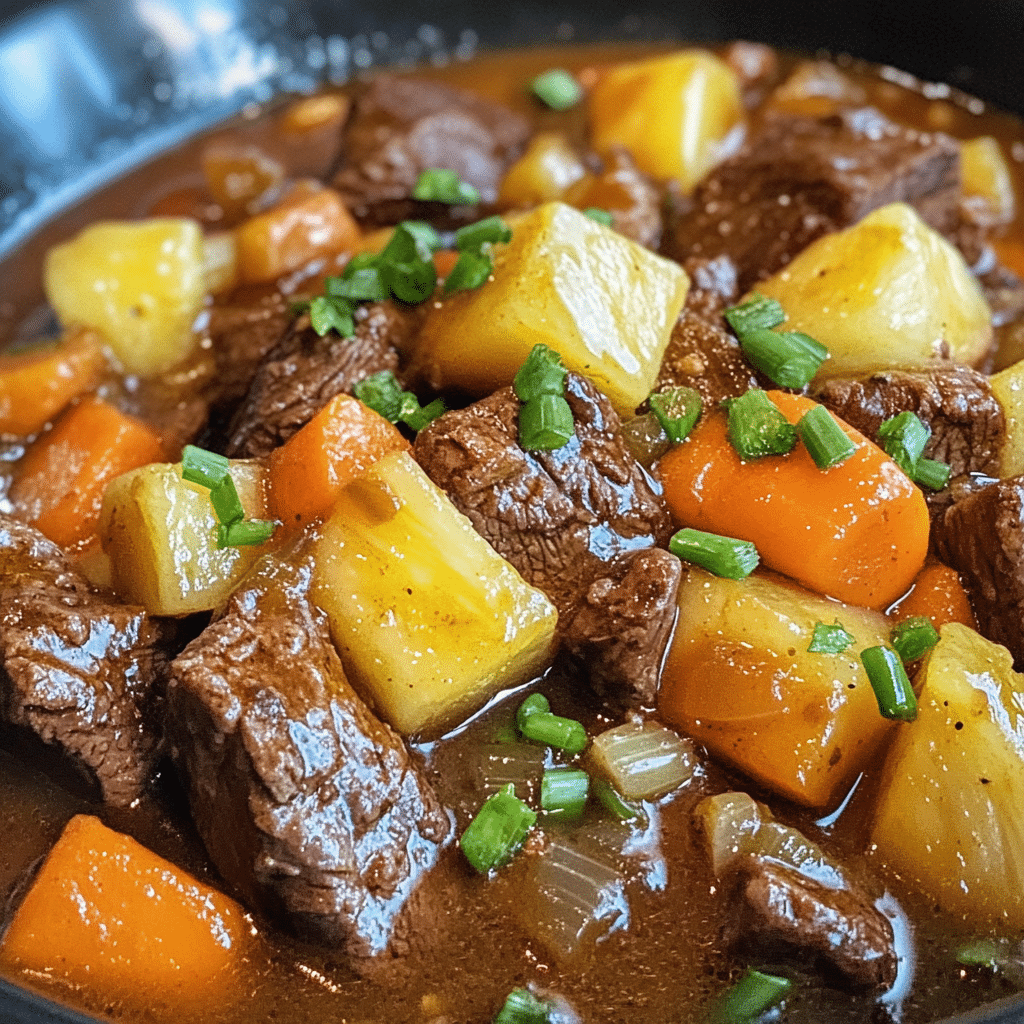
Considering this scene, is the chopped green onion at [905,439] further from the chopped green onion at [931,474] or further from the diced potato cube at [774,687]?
the diced potato cube at [774,687]

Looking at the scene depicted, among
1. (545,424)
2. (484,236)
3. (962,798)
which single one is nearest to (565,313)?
(545,424)

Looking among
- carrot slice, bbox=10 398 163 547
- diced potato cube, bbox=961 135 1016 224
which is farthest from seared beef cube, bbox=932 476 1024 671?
carrot slice, bbox=10 398 163 547

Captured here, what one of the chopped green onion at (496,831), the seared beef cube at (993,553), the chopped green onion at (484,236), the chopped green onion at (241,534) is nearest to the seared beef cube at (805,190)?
the chopped green onion at (484,236)

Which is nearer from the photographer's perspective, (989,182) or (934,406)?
(934,406)

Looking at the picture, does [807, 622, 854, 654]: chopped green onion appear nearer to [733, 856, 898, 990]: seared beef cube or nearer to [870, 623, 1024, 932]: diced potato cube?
[870, 623, 1024, 932]: diced potato cube

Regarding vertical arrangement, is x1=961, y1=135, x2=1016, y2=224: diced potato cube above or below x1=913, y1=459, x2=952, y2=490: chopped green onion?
below

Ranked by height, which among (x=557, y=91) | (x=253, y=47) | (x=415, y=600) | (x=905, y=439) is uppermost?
(x=253, y=47)

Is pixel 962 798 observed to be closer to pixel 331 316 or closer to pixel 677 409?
pixel 677 409
